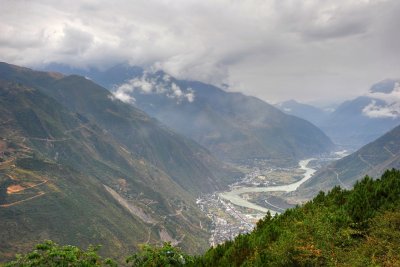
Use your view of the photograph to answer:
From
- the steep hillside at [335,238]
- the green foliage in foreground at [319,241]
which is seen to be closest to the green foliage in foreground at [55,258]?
the green foliage in foreground at [319,241]

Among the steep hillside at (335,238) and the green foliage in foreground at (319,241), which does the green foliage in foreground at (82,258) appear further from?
the steep hillside at (335,238)

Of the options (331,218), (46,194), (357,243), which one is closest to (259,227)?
(331,218)

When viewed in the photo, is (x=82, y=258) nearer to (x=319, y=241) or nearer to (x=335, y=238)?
(x=319, y=241)

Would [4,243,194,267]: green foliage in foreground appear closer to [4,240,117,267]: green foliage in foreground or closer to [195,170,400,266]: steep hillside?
[4,240,117,267]: green foliage in foreground

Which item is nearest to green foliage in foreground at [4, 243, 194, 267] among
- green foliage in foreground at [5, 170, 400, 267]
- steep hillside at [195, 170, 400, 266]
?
green foliage in foreground at [5, 170, 400, 267]

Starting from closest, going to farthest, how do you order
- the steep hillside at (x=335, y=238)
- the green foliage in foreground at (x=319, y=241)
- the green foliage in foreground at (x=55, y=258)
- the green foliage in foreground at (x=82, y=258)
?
1. the steep hillside at (x=335, y=238)
2. the green foliage in foreground at (x=319, y=241)
3. the green foliage in foreground at (x=55, y=258)
4. the green foliage in foreground at (x=82, y=258)

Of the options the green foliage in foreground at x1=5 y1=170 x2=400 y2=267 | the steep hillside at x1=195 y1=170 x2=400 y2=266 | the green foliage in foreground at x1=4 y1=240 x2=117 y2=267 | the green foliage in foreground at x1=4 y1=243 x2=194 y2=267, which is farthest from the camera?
the green foliage in foreground at x1=4 y1=243 x2=194 y2=267

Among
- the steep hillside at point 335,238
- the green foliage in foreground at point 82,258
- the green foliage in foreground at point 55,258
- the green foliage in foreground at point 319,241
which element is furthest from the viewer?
the green foliage in foreground at point 82,258

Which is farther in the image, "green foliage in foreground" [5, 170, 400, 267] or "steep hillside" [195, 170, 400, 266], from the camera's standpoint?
"green foliage in foreground" [5, 170, 400, 267]
